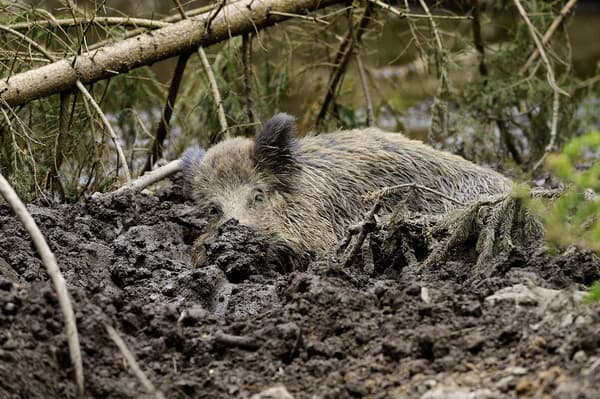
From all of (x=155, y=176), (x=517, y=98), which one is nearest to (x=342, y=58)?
(x=517, y=98)

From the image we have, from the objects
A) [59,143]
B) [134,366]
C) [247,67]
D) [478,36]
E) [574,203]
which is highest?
→ [59,143]

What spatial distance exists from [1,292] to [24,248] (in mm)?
1535

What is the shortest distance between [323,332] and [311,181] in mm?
3070

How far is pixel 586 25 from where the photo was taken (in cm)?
2230

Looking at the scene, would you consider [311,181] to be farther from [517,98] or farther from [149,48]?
[517,98]

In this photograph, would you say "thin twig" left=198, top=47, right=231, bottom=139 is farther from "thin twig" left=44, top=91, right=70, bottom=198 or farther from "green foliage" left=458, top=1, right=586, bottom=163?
"green foliage" left=458, top=1, right=586, bottom=163

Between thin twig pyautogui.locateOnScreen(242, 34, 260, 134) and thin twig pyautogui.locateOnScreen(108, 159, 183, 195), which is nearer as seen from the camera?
thin twig pyautogui.locateOnScreen(108, 159, 183, 195)

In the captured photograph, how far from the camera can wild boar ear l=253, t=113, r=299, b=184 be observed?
7.31 metres

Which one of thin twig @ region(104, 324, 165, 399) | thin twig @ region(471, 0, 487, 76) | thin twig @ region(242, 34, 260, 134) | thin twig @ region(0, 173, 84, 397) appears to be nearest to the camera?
thin twig @ region(104, 324, 165, 399)

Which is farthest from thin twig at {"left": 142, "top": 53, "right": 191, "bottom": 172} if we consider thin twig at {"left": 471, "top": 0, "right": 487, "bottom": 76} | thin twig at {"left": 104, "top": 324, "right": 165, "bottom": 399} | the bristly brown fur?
thin twig at {"left": 104, "top": 324, "right": 165, "bottom": 399}

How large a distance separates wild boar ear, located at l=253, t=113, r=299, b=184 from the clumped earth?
1.61 meters

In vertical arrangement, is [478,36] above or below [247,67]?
below

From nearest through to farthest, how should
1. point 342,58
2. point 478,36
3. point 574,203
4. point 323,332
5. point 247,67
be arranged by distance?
point 574,203, point 323,332, point 247,67, point 342,58, point 478,36

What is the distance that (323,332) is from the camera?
4.59 m
